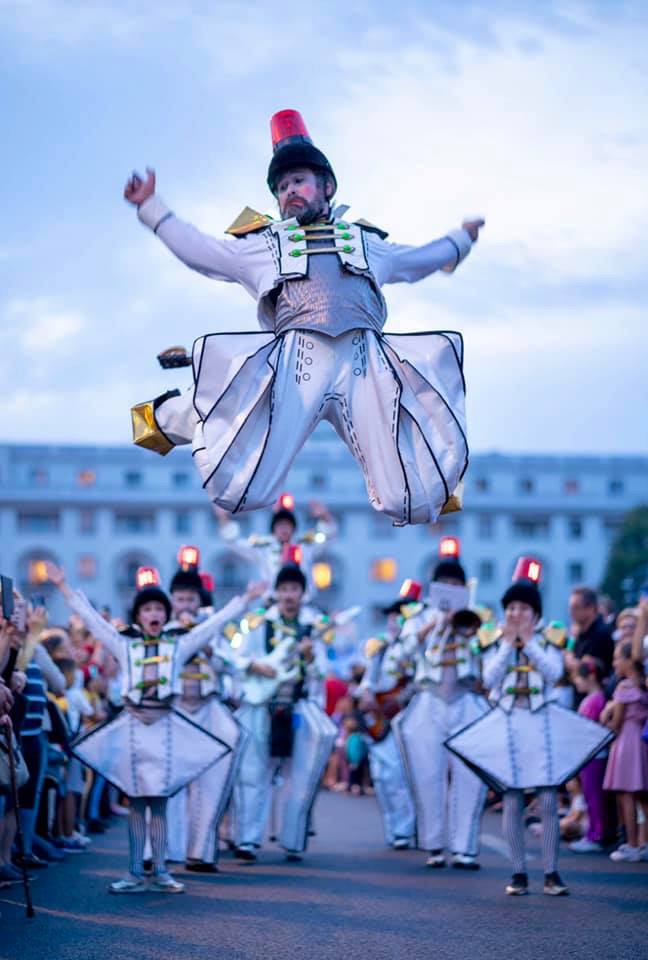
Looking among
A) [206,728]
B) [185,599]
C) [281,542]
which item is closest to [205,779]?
[206,728]

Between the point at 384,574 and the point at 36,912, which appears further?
the point at 384,574

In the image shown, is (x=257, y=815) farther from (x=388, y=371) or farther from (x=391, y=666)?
(x=388, y=371)

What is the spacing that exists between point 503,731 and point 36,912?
3.25 meters

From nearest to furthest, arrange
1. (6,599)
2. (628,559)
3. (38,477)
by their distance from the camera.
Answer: (6,599) → (628,559) → (38,477)

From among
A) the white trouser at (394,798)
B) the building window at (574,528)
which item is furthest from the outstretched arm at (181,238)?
the building window at (574,528)

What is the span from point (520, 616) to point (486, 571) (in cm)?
8544

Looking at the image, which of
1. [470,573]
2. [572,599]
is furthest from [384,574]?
→ [572,599]

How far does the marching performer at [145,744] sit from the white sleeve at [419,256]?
3509mm

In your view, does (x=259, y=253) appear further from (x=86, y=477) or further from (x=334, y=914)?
(x=86, y=477)

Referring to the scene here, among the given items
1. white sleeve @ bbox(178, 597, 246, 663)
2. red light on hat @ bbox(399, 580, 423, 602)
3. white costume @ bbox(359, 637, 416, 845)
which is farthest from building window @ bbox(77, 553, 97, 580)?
white sleeve @ bbox(178, 597, 246, 663)

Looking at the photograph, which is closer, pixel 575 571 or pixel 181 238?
pixel 181 238

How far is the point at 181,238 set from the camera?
26.3ft

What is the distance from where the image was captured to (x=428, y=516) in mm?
7699

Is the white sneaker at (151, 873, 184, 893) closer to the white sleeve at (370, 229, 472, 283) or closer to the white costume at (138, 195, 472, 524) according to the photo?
the white costume at (138, 195, 472, 524)
